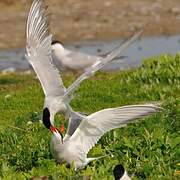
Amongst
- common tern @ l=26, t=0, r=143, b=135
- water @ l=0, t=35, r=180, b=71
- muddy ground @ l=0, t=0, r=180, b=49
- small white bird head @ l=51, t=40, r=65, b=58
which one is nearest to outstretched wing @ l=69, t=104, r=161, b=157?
common tern @ l=26, t=0, r=143, b=135

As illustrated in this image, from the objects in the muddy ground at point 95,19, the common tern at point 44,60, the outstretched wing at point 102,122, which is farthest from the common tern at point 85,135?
the muddy ground at point 95,19

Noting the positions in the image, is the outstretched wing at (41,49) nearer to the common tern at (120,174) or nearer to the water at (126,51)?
the common tern at (120,174)

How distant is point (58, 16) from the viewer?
80.6 feet

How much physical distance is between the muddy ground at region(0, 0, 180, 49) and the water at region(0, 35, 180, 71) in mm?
677

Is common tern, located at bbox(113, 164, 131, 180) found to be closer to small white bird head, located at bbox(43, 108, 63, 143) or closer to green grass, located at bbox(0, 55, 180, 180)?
green grass, located at bbox(0, 55, 180, 180)

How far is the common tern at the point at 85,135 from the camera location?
7.36 meters

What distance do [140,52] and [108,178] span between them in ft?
39.2

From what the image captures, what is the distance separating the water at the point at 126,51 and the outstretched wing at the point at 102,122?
9.26m

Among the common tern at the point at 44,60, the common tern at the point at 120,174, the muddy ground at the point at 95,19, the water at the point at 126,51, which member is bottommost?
the muddy ground at the point at 95,19

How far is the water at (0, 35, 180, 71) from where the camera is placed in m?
17.9

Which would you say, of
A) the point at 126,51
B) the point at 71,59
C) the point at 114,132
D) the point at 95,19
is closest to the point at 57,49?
the point at 71,59

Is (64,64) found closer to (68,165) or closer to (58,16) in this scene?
(68,165)

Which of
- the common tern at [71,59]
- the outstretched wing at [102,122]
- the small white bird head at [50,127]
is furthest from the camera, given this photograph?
the common tern at [71,59]

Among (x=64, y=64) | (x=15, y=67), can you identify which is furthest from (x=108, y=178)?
(x=15, y=67)
